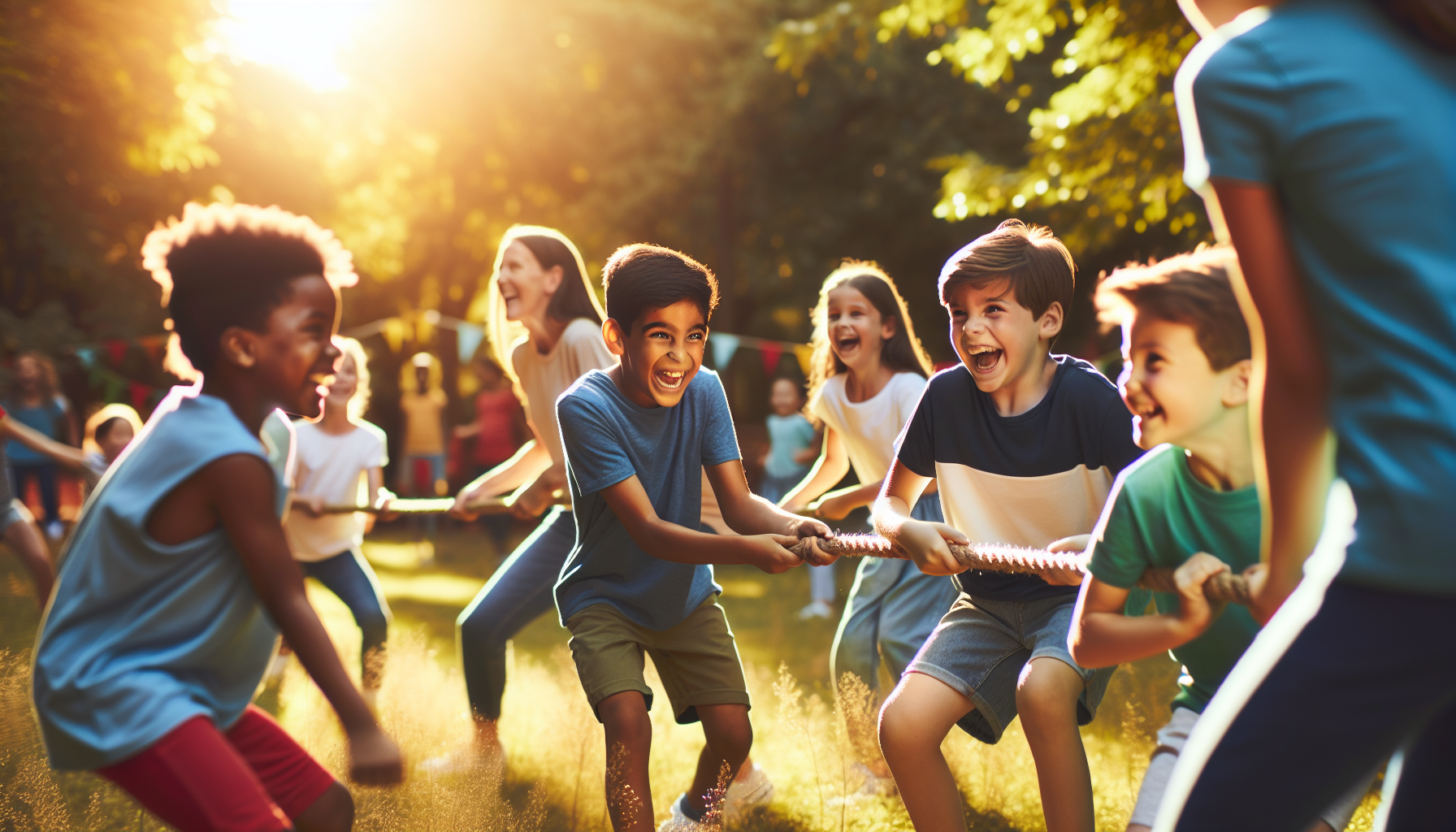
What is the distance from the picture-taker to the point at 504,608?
431 centimetres

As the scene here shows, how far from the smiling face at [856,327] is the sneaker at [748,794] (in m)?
1.64

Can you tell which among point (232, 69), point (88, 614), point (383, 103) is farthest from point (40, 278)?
point (88, 614)

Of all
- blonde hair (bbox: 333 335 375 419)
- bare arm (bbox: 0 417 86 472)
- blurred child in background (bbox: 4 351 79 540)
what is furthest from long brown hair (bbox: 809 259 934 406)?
blurred child in background (bbox: 4 351 79 540)

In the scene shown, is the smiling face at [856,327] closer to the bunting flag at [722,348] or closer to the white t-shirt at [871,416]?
the white t-shirt at [871,416]

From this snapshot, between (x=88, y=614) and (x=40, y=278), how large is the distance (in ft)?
70.8

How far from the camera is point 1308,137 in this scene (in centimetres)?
135

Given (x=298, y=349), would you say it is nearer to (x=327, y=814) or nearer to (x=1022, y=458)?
(x=327, y=814)

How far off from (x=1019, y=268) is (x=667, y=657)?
148 centimetres

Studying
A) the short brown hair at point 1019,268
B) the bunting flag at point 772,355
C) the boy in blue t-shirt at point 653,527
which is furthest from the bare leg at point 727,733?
the bunting flag at point 772,355

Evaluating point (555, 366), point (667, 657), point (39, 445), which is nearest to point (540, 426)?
point (555, 366)

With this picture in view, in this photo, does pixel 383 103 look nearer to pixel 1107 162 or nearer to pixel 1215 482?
pixel 1107 162

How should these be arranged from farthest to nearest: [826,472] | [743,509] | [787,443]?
1. [787,443]
2. [826,472]
3. [743,509]

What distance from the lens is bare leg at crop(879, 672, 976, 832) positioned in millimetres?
2721

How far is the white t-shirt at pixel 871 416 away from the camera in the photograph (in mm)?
4262
